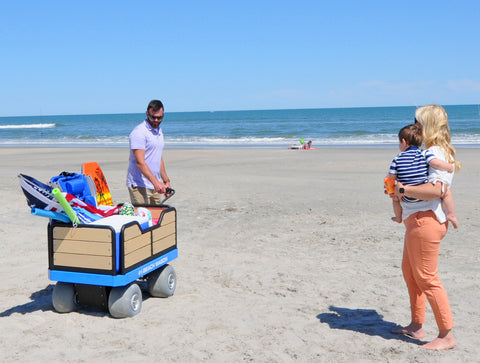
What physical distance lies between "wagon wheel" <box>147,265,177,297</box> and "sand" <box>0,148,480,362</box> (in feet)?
0.26

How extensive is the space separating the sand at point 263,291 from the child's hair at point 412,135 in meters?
1.50

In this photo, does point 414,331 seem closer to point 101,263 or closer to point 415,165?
point 415,165

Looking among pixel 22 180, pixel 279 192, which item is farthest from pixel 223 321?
pixel 279 192

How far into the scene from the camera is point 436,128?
373 cm

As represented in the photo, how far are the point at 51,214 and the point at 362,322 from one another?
2.67 m

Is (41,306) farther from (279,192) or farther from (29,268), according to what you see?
(279,192)

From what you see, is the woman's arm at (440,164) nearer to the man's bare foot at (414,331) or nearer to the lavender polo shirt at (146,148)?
the man's bare foot at (414,331)

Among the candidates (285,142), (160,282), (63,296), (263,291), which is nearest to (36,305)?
(63,296)

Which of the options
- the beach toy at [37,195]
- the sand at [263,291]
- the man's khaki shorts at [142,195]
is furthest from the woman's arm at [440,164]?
the man's khaki shorts at [142,195]

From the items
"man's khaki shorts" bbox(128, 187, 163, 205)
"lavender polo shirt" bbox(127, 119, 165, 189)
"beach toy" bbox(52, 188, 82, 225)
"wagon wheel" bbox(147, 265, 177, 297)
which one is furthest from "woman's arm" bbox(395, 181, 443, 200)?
"man's khaki shorts" bbox(128, 187, 163, 205)

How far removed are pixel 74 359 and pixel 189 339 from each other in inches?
33.2

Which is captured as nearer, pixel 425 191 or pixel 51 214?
pixel 425 191

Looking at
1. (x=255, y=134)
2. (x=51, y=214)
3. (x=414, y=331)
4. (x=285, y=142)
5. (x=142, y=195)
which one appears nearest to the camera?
(x=414, y=331)

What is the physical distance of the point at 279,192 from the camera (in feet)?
36.7
